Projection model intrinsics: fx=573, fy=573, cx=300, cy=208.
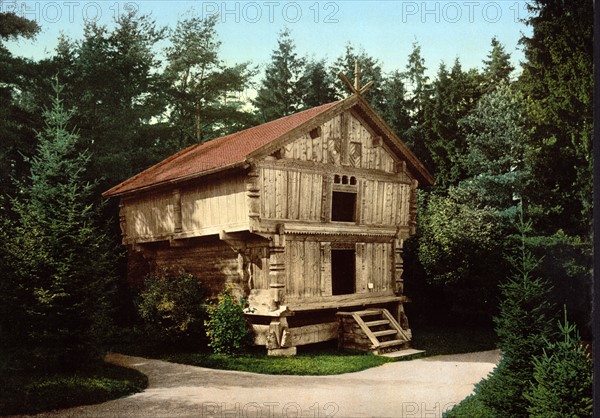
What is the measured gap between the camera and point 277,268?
1880 cm

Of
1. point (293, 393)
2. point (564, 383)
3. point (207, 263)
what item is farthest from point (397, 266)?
point (564, 383)

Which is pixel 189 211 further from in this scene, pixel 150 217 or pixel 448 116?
pixel 448 116

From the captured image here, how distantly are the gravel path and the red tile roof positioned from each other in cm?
664

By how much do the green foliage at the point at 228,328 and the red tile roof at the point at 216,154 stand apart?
4630 millimetres

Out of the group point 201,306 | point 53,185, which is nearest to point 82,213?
point 53,185

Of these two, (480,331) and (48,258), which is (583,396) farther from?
(480,331)

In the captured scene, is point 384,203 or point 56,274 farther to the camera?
point 384,203

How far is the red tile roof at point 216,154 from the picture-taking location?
19.3m

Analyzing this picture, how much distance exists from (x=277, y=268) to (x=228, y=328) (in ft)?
8.47

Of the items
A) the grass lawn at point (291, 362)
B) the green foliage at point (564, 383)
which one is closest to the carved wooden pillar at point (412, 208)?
the grass lawn at point (291, 362)

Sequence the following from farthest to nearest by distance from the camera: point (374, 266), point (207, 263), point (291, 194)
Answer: point (374, 266) → point (207, 263) → point (291, 194)

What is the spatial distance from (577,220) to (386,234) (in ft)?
22.3

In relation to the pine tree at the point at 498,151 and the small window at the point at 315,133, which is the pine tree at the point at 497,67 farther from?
the small window at the point at 315,133

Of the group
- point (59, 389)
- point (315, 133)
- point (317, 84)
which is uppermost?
point (317, 84)
